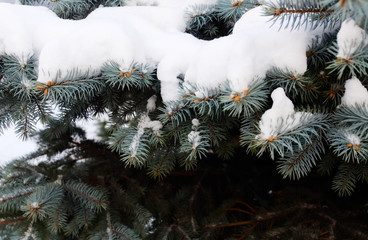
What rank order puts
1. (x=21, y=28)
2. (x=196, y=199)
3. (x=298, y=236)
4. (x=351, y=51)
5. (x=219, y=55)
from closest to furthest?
(x=351, y=51), (x=219, y=55), (x=21, y=28), (x=298, y=236), (x=196, y=199)

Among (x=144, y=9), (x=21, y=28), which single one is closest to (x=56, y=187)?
(x=21, y=28)

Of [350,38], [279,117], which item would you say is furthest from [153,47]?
[350,38]

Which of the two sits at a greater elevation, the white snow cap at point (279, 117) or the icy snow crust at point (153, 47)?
the icy snow crust at point (153, 47)

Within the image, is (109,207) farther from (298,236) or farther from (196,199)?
(298,236)

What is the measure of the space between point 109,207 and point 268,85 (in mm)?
824

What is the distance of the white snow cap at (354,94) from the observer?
2.62ft

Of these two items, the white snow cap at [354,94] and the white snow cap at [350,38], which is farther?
the white snow cap at [354,94]

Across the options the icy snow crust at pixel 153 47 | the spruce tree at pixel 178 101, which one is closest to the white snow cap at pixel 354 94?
the spruce tree at pixel 178 101

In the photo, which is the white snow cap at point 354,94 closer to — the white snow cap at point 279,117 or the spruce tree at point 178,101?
the spruce tree at point 178,101

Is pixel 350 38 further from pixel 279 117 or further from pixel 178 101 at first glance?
pixel 178 101

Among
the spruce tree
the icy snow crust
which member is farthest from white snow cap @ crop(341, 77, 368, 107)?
the icy snow crust

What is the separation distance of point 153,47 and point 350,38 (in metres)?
0.55

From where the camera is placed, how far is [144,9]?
3.76 ft

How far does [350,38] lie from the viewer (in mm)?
715
